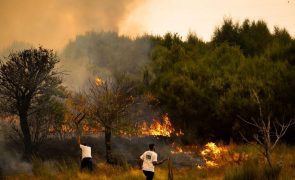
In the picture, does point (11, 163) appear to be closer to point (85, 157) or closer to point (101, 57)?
point (85, 157)

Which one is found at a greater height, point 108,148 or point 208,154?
point 108,148

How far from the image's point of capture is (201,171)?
19.8 metres

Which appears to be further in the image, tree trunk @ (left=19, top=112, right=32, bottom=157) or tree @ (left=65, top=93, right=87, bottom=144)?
tree @ (left=65, top=93, right=87, bottom=144)

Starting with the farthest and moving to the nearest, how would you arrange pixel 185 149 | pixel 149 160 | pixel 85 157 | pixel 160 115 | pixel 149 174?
1. pixel 160 115
2. pixel 185 149
3. pixel 85 157
4. pixel 149 174
5. pixel 149 160

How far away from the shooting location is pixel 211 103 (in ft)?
94.1

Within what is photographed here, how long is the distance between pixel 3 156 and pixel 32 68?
4.93 m

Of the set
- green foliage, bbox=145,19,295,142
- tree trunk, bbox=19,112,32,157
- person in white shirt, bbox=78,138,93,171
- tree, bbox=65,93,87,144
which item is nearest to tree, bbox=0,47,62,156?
tree trunk, bbox=19,112,32,157

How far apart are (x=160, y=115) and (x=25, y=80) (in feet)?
37.1

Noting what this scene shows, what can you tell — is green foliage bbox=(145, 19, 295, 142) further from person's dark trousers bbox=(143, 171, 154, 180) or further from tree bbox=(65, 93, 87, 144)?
person's dark trousers bbox=(143, 171, 154, 180)

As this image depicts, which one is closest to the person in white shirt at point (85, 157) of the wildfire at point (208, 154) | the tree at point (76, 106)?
the wildfire at point (208, 154)

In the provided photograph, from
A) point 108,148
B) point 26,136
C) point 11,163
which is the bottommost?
point 11,163

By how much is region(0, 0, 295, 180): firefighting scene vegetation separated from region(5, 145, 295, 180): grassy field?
7 centimetres

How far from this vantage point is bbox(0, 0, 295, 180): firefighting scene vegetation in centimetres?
2155

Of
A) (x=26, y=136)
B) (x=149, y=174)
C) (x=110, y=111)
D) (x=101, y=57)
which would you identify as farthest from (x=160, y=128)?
(x=101, y=57)
